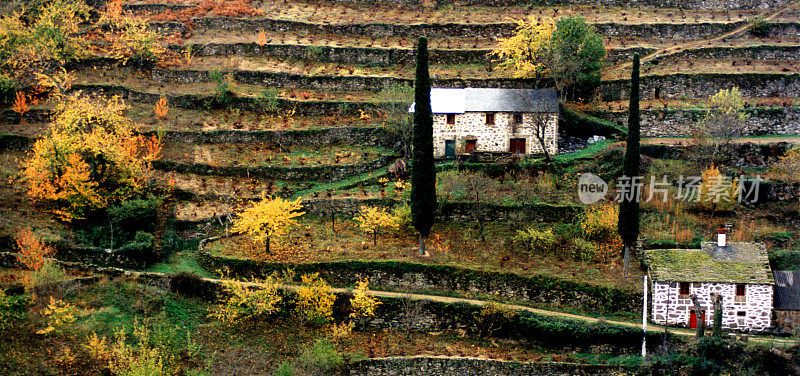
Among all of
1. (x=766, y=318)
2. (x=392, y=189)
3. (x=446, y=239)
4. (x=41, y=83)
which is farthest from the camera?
(x=41, y=83)

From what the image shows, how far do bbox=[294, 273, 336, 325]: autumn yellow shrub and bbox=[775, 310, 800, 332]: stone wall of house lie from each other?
85.5 feet

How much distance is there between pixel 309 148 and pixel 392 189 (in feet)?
30.3

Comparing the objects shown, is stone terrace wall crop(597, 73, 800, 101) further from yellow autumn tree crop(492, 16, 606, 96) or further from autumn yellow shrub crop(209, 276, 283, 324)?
autumn yellow shrub crop(209, 276, 283, 324)

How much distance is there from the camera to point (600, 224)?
54969 millimetres

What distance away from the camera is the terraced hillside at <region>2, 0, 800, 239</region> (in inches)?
2552

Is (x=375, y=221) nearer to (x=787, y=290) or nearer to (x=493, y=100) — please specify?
(x=493, y=100)

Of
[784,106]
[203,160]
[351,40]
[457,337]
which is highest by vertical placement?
[351,40]

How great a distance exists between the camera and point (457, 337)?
169 ft

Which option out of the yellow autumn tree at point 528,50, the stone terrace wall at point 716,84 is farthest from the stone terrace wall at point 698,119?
the yellow autumn tree at point 528,50

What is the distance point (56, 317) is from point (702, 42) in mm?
57919

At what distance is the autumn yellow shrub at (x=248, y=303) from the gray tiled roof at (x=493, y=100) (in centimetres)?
1950

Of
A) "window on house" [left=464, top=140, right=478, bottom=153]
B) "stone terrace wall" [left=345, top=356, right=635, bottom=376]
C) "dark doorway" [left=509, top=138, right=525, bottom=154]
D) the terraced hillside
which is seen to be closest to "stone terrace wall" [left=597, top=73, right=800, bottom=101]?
the terraced hillside

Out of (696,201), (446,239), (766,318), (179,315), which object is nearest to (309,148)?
(446,239)

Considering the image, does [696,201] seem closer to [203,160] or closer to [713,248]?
[713,248]
